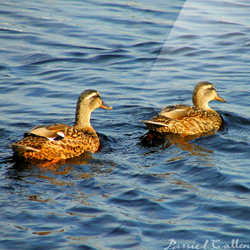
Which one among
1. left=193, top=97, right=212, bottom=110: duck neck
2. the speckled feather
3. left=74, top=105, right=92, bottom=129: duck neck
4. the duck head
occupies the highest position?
the duck head

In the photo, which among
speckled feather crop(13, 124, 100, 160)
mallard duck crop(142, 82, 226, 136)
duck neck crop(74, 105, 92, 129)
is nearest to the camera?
speckled feather crop(13, 124, 100, 160)

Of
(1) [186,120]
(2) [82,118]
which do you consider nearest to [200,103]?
(1) [186,120]

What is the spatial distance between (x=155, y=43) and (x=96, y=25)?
277cm

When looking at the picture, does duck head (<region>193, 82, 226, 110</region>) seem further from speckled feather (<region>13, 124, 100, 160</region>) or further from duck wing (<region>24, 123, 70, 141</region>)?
duck wing (<region>24, 123, 70, 141</region>)

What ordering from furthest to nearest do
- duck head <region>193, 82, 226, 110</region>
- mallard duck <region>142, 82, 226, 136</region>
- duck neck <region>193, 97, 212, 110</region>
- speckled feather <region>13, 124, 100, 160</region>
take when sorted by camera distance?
duck neck <region>193, 97, 212, 110</region>
duck head <region>193, 82, 226, 110</region>
mallard duck <region>142, 82, 226, 136</region>
speckled feather <region>13, 124, 100, 160</region>

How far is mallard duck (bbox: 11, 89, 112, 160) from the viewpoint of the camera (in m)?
7.59

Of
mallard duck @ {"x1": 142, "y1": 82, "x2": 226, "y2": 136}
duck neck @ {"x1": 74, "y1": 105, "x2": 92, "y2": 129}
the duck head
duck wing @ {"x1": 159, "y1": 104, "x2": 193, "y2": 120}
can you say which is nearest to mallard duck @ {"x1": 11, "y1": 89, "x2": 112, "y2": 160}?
duck neck @ {"x1": 74, "y1": 105, "x2": 92, "y2": 129}

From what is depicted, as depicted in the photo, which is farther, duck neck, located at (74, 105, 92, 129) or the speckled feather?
duck neck, located at (74, 105, 92, 129)

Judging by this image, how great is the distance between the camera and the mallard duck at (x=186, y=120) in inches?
363

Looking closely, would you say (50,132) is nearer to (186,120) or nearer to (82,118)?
(82,118)

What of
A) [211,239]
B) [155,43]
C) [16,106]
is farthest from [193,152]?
[155,43]

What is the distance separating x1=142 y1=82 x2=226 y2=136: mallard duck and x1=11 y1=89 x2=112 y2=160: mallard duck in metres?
1.23

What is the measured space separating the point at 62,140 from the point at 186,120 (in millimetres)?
2958

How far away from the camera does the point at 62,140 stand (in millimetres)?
7965
